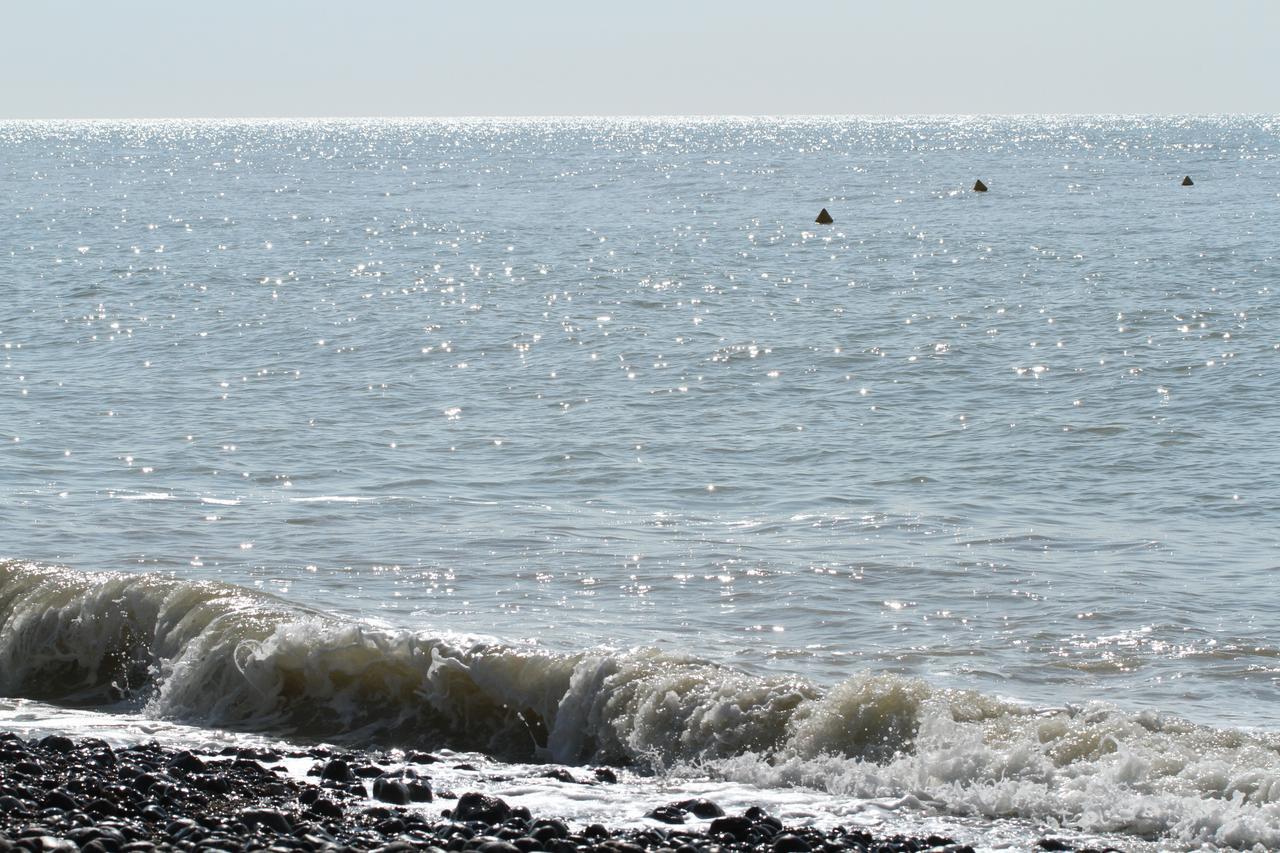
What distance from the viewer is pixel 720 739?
1156cm

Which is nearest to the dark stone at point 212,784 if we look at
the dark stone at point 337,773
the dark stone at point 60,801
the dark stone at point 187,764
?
the dark stone at point 187,764

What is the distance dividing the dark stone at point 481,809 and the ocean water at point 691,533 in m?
0.72

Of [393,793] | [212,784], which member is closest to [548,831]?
[393,793]

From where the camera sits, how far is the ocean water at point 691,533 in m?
11.4

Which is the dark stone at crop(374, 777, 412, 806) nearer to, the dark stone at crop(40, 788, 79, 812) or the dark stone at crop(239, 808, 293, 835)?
the dark stone at crop(239, 808, 293, 835)

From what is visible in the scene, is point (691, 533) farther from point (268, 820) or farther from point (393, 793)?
point (268, 820)

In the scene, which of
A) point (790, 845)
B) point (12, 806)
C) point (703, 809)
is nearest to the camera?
point (12, 806)

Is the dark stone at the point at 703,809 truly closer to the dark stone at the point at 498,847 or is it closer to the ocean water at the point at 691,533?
the ocean water at the point at 691,533

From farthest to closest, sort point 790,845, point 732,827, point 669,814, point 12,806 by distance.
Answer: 1. point 669,814
2. point 732,827
3. point 790,845
4. point 12,806

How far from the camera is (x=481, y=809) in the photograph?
955cm

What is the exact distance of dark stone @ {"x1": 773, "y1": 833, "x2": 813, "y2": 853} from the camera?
29.2ft

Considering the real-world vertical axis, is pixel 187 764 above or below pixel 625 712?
below

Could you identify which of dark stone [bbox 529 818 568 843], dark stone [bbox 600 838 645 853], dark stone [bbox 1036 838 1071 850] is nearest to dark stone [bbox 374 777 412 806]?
dark stone [bbox 529 818 568 843]

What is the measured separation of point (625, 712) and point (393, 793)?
8.05ft
